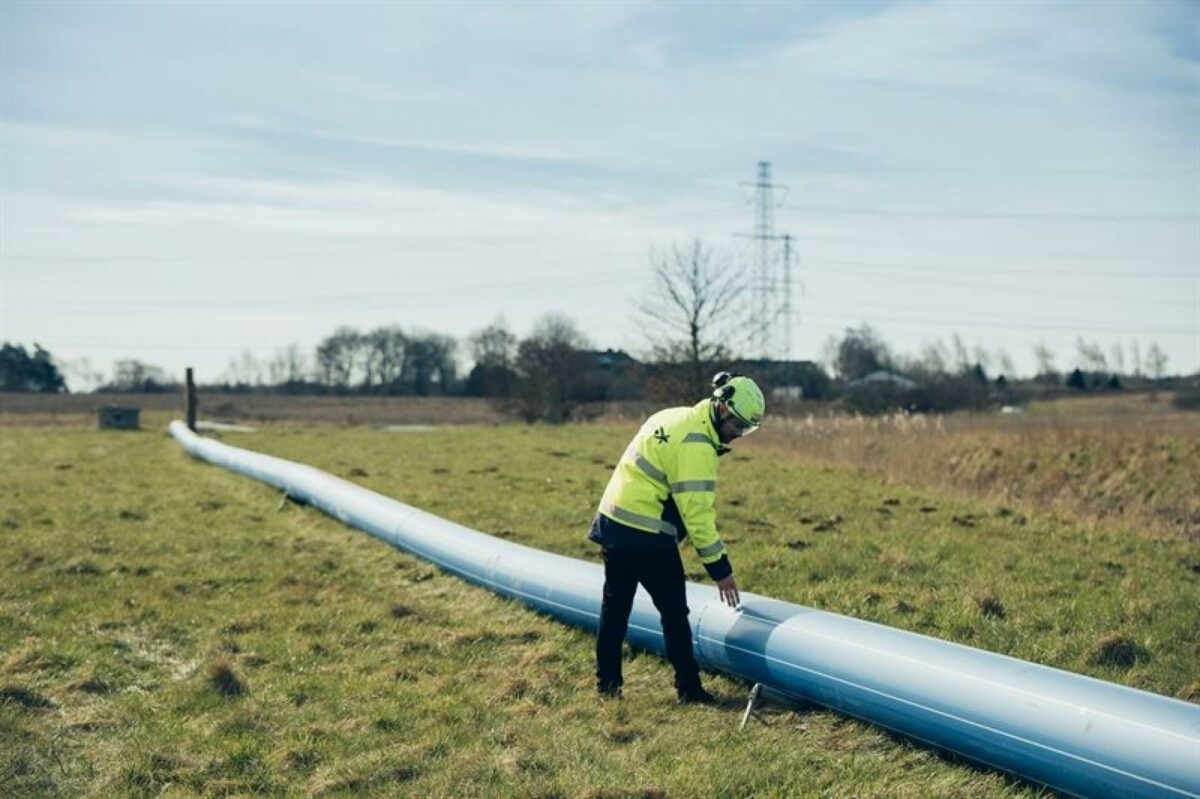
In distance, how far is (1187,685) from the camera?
6.75 metres

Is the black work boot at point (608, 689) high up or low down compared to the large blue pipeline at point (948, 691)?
down

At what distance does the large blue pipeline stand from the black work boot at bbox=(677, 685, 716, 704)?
23cm

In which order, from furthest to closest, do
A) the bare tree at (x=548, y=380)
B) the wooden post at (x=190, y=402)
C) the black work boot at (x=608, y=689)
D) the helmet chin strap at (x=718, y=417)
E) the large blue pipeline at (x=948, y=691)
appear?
the bare tree at (x=548, y=380) < the wooden post at (x=190, y=402) < the black work boot at (x=608, y=689) < the helmet chin strap at (x=718, y=417) < the large blue pipeline at (x=948, y=691)

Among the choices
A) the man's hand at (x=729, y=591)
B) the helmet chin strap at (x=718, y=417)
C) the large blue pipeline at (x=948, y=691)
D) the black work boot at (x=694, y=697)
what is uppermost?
the helmet chin strap at (x=718, y=417)

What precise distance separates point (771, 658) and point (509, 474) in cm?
1274

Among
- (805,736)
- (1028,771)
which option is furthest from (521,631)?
(1028,771)

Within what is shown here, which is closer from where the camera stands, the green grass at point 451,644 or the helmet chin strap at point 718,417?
the green grass at point 451,644

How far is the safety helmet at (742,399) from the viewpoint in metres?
6.50

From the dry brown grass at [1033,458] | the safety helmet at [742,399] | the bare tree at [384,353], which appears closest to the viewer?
the safety helmet at [742,399]

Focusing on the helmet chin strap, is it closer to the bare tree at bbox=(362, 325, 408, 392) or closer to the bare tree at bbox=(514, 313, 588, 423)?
the bare tree at bbox=(514, 313, 588, 423)

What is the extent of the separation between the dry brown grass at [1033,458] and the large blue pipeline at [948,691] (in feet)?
26.6

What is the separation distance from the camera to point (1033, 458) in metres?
20.5

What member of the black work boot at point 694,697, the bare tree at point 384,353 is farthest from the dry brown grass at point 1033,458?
the bare tree at point 384,353

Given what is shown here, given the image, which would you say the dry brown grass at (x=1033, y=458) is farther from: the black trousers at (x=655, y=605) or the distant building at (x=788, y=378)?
the distant building at (x=788, y=378)
